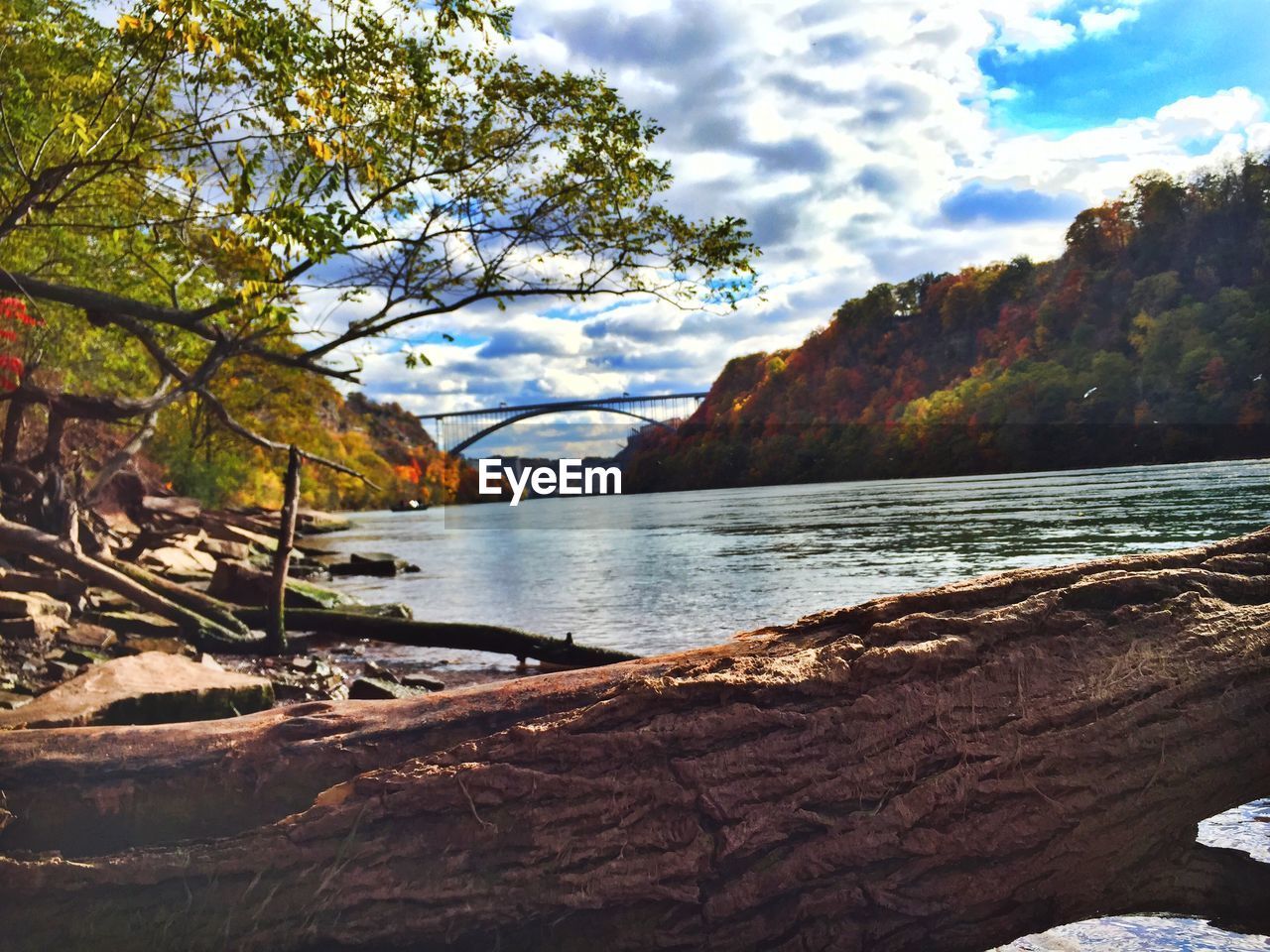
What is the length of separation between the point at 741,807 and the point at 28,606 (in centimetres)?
991

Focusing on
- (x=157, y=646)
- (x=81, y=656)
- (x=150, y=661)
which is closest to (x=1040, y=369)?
(x=157, y=646)

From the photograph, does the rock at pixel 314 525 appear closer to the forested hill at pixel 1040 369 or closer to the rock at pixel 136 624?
the rock at pixel 136 624

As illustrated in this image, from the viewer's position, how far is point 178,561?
17.3 m

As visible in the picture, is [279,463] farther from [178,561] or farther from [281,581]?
[281,581]

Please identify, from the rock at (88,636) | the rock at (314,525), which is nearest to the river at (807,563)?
the rock at (88,636)

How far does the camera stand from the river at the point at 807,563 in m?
11.9

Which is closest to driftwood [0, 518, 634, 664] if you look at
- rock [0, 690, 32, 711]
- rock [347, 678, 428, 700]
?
rock [347, 678, 428, 700]

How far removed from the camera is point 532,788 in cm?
291

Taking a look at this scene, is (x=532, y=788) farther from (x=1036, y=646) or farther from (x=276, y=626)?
(x=276, y=626)

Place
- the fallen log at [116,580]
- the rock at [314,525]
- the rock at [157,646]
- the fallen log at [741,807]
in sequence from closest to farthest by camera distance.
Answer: the fallen log at [741,807], the fallen log at [116,580], the rock at [157,646], the rock at [314,525]

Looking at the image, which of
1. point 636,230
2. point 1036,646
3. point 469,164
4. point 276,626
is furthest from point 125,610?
point 1036,646

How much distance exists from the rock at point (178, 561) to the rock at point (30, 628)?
5.06 metres

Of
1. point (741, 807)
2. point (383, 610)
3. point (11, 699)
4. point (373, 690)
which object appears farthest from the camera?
point (383, 610)

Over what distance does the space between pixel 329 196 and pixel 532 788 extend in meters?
8.58
